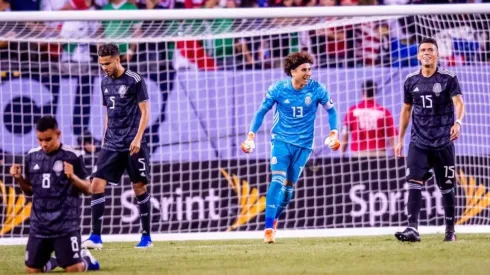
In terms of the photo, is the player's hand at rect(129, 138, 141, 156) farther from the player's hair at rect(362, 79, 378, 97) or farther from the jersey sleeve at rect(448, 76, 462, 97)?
the player's hair at rect(362, 79, 378, 97)

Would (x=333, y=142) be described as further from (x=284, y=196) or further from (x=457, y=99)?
(x=457, y=99)

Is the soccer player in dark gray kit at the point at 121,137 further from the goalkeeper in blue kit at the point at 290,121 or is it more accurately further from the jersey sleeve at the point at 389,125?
the jersey sleeve at the point at 389,125

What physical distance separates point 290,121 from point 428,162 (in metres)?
1.44

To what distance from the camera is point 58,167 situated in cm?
838

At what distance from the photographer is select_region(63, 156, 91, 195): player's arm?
812 cm

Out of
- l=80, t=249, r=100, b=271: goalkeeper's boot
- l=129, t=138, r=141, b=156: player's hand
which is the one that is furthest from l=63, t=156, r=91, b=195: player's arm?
l=129, t=138, r=141, b=156: player's hand

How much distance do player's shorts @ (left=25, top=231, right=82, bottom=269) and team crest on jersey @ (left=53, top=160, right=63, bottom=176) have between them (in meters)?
0.46

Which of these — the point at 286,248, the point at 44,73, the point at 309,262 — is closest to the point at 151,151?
the point at 44,73

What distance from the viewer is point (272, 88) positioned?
1139 centimetres

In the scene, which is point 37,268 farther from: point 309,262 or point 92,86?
point 92,86

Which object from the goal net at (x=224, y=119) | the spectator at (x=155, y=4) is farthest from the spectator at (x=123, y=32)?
the spectator at (x=155, y=4)

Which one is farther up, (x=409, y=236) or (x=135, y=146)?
(x=135, y=146)

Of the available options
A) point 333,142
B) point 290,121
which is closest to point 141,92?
point 290,121

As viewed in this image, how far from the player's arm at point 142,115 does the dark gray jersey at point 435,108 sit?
2540 mm
